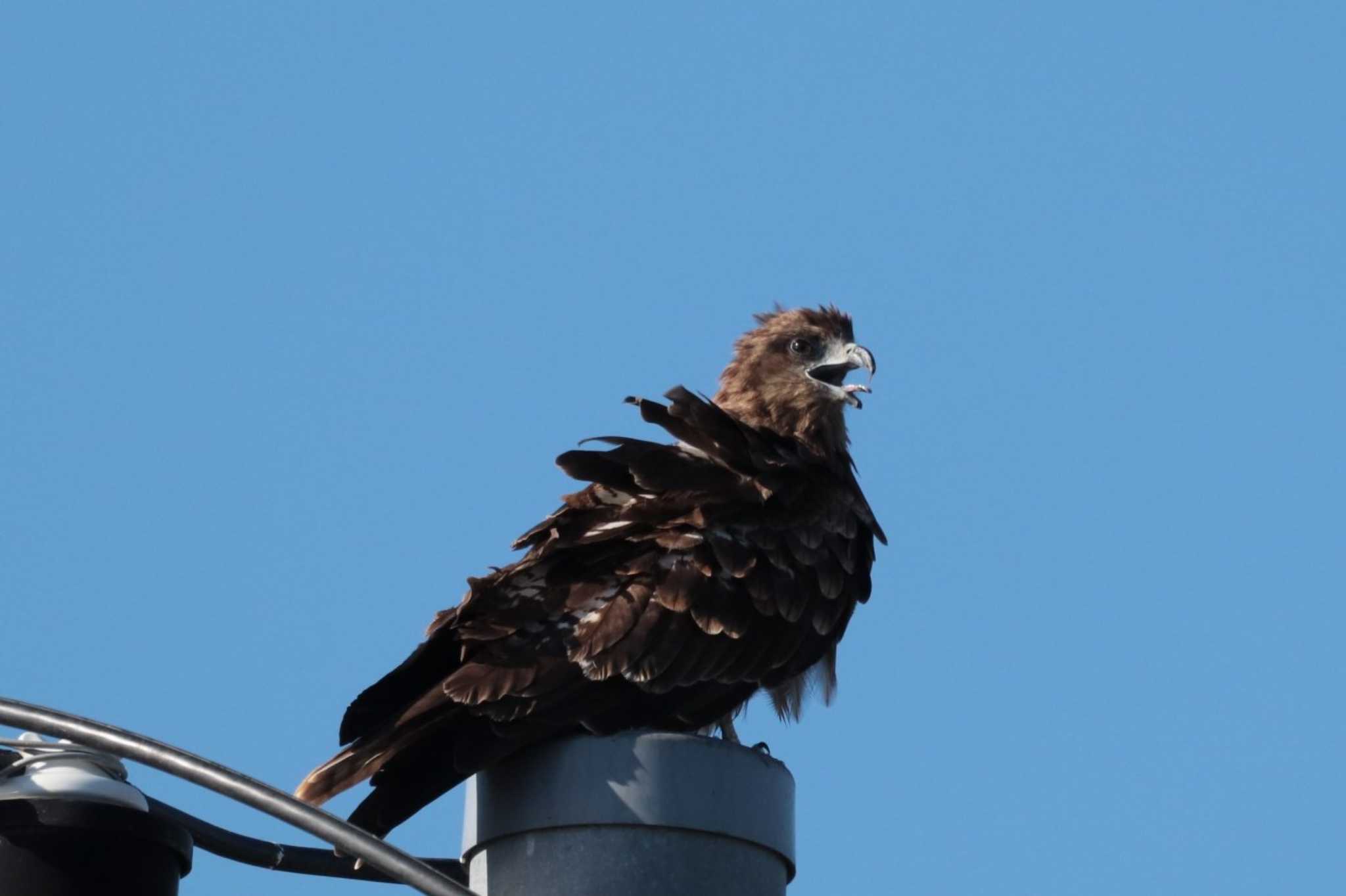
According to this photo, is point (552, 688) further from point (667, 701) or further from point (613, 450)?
point (613, 450)

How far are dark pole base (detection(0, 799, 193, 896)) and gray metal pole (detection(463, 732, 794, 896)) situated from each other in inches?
31.7

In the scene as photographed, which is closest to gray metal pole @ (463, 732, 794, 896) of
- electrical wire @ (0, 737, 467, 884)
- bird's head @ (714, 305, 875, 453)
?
electrical wire @ (0, 737, 467, 884)

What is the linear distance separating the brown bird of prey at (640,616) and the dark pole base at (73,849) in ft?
3.60

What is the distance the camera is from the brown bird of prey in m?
5.52

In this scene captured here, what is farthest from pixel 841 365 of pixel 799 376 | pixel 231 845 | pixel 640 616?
pixel 231 845

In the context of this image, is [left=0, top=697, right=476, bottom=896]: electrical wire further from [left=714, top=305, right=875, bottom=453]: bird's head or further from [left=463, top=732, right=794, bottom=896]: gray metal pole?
[left=714, top=305, right=875, bottom=453]: bird's head

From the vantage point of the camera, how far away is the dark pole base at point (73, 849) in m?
4.19

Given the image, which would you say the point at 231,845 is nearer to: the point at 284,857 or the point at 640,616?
the point at 284,857

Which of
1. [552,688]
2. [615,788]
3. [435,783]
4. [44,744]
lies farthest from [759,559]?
[44,744]

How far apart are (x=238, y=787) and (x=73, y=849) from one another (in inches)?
21.7

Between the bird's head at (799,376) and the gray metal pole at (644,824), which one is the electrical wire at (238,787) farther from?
the bird's head at (799,376)

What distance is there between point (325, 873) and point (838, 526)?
8.07 feet

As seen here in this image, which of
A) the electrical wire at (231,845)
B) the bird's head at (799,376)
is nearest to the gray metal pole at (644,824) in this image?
the electrical wire at (231,845)

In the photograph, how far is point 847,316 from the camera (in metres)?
9.03
